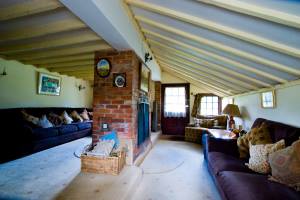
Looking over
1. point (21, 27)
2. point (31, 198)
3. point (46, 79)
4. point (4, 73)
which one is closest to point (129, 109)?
point (31, 198)

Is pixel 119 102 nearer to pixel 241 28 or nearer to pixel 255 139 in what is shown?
pixel 241 28

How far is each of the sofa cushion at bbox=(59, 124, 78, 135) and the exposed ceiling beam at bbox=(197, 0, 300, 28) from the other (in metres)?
4.51

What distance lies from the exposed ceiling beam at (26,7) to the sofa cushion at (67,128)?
3.11m

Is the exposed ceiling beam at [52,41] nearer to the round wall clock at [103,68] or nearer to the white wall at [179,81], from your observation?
the round wall clock at [103,68]

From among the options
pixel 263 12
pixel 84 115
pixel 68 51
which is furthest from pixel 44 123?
pixel 263 12

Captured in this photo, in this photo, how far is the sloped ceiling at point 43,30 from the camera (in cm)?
184

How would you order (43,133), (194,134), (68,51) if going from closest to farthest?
(68,51) → (43,133) → (194,134)

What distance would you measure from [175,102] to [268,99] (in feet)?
13.0

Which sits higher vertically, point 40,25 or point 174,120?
point 40,25

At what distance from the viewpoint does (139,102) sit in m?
3.31

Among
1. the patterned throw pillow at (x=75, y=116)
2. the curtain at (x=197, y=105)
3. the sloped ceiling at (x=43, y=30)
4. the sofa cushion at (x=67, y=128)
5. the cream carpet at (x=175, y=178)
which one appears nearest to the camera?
the sloped ceiling at (x=43, y=30)

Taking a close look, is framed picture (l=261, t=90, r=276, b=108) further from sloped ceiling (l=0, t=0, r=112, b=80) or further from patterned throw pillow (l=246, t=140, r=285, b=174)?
sloped ceiling (l=0, t=0, r=112, b=80)

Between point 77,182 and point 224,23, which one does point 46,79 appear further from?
point 224,23

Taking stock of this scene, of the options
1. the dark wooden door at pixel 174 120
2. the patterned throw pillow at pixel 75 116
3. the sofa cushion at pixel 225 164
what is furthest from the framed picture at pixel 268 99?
the patterned throw pillow at pixel 75 116
